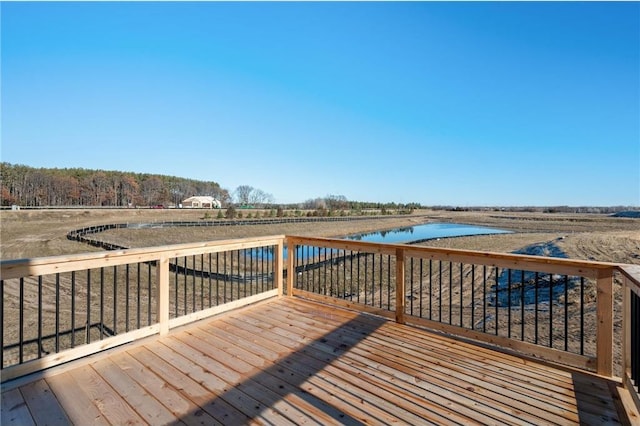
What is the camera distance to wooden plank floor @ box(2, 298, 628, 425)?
6.27ft

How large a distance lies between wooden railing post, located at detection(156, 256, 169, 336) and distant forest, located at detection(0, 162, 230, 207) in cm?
6423

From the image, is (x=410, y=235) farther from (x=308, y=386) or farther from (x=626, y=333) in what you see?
(x=308, y=386)

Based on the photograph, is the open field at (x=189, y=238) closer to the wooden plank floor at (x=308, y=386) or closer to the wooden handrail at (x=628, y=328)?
the wooden handrail at (x=628, y=328)

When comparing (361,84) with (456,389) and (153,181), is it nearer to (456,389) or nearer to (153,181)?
(456,389)

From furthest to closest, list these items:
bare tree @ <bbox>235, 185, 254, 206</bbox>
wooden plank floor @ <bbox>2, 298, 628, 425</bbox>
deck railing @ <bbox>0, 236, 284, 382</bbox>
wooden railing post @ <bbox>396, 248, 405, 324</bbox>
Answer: bare tree @ <bbox>235, 185, 254, 206</bbox> < wooden railing post @ <bbox>396, 248, 405, 324</bbox> < deck railing @ <bbox>0, 236, 284, 382</bbox> < wooden plank floor @ <bbox>2, 298, 628, 425</bbox>

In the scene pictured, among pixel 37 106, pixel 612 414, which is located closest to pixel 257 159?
pixel 37 106

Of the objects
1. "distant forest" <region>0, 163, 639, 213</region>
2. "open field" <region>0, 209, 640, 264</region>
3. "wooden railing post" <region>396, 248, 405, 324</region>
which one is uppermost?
"distant forest" <region>0, 163, 639, 213</region>

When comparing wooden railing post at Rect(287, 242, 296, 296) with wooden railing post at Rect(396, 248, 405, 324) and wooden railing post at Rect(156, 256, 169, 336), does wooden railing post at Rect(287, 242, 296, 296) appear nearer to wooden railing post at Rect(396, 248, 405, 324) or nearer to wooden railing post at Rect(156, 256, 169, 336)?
wooden railing post at Rect(396, 248, 405, 324)

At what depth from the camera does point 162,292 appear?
10.6 feet

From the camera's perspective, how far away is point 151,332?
3.15 meters

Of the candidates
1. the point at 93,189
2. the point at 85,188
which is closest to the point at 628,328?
the point at 93,189

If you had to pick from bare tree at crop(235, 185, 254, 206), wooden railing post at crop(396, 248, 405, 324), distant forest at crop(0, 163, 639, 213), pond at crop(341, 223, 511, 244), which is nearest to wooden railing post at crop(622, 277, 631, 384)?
wooden railing post at crop(396, 248, 405, 324)

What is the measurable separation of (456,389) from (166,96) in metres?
17.1

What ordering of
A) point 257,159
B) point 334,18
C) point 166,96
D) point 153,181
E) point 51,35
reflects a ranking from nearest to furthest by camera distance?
point 51,35 < point 334,18 < point 166,96 < point 257,159 < point 153,181
